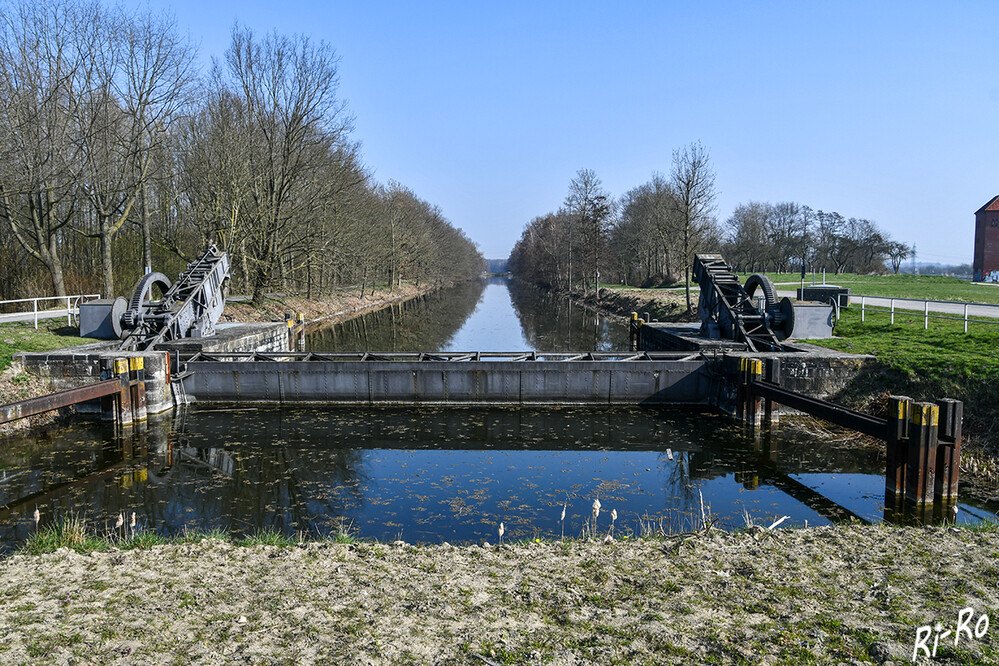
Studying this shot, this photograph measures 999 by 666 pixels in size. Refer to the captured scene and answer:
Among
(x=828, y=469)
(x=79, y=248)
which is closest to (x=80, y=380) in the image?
(x=828, y=469)

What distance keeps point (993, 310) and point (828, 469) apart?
1912cm

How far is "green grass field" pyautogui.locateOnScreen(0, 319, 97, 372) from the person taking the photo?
1706cm

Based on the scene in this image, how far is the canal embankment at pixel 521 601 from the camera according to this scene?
4867 mm

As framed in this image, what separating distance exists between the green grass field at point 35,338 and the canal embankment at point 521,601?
1288 cm

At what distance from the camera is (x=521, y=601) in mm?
5758

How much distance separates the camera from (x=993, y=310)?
25.5 meters

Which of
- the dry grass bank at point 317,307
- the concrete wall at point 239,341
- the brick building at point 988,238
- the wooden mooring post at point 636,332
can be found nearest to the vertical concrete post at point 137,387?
the concrete wall at point 239,341

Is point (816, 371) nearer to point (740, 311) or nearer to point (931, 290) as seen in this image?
point (740, 311)

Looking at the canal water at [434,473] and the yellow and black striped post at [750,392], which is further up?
the yellow and black striped post at [750,392]

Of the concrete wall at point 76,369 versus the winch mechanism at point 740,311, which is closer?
the concrete wall at point 76,369

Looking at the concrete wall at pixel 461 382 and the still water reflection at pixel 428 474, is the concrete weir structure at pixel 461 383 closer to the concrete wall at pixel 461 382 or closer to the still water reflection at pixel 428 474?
the concrete wall at pixel 461 382

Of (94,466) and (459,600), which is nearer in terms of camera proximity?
(459,600)

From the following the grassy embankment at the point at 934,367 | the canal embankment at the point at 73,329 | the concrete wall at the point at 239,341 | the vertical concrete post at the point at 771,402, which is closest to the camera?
the grassy embankment at the point at 934,367

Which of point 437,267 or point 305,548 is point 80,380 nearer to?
point 305,548
